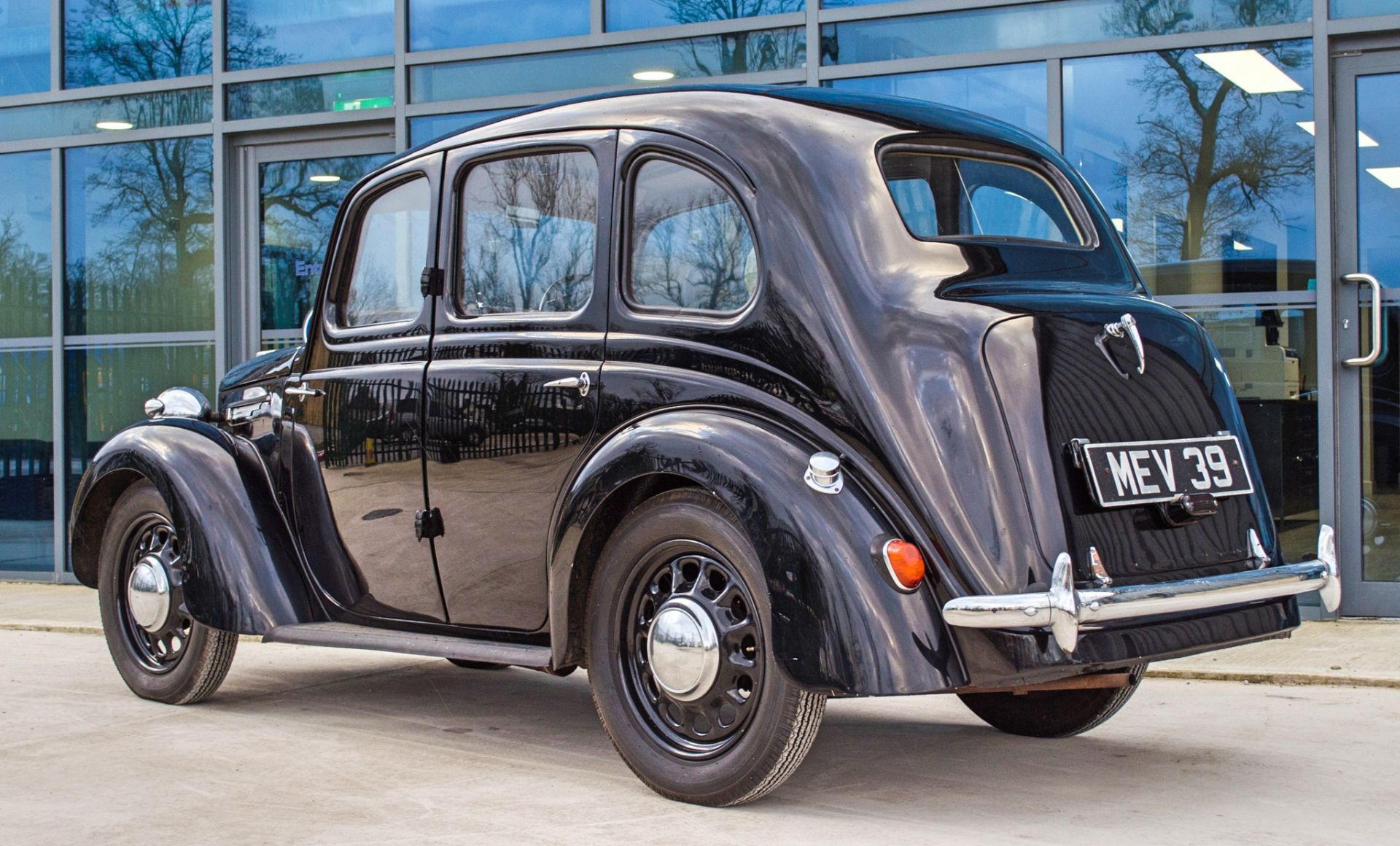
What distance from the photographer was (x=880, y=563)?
3828 mm

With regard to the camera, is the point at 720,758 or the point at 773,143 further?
the point at 773,143

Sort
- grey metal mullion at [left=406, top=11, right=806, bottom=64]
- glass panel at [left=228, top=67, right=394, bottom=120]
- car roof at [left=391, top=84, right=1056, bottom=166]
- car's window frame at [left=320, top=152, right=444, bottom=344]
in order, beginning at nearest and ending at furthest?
car roof at [left=391, top=84, right=1056, bottom=166]
car's window frame at [left=320, top=152, right=444, bottom=344]
grey metal mullion at [left=406, top=11, right=806, bottom=64]
glass panel at [left=228, top=67, right=394, bottom=120]

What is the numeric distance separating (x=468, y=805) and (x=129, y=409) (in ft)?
24.6

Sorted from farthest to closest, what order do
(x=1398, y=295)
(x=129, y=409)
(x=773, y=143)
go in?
1. (x=129, y=409)
2. (x=1398, y=295)
3. (x=773, y=143)

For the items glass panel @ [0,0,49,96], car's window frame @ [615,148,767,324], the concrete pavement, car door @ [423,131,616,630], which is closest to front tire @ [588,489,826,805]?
car door @ [423,131,616,630]

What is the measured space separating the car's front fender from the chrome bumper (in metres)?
0.13

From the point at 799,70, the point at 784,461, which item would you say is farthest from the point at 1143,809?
the point at 799,70

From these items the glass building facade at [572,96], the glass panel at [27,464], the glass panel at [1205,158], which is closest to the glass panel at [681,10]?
the glass building facade at [572,96]

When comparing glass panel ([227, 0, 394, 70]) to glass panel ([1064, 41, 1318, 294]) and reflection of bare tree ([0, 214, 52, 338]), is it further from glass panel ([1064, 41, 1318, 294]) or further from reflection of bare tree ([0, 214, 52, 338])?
glass panel ([1064, 41, 1318, 294])

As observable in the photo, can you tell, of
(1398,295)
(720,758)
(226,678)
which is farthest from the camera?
(1398,295)

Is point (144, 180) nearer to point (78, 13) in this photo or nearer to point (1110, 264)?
point (78, 13)

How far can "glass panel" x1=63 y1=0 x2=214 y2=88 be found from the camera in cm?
1079

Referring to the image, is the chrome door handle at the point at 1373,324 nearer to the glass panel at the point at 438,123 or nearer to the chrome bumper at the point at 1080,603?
the chrome bumper at the point at 1080,603

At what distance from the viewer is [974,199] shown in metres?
4.66
